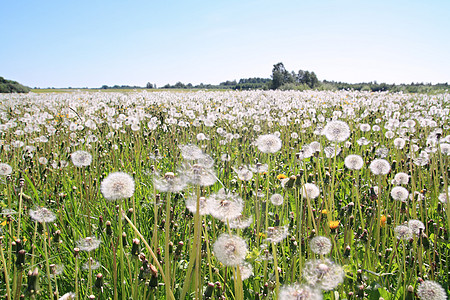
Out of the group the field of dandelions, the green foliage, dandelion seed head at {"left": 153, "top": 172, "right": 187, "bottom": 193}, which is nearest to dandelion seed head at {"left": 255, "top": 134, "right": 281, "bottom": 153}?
the field of dandelions

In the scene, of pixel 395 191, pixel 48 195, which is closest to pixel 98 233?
pixel 48 195

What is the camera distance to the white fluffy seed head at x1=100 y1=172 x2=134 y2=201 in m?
1.28

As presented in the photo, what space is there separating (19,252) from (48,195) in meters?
2.21

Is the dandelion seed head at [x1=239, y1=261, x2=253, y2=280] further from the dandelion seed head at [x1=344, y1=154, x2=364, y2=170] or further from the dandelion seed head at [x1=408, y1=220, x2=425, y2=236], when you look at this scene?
the dandelion seed head at [x1=344, y1=154, x2=364, y2=170]

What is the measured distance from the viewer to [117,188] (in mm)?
1323

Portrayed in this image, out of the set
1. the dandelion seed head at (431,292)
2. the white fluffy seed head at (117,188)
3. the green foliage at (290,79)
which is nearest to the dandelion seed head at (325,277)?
the dandelion seed head at (431,292)

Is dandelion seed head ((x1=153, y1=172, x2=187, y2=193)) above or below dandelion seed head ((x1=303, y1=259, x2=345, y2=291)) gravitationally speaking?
above

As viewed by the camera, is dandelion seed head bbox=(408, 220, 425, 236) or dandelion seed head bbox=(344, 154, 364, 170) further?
dandelion seed head bbox=(344, 154, 364, 170)

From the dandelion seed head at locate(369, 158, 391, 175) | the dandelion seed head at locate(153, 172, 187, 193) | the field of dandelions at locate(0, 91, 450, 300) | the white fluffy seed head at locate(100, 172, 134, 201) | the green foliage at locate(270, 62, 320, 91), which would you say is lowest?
the field of dandelions at locate(0, 91, 450, 300)

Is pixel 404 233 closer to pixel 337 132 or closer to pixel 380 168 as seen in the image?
pixel 380 168

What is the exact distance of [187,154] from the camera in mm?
1780

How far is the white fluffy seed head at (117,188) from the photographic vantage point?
1280 mm

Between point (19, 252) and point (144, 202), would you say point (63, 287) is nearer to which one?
point (19, 252)

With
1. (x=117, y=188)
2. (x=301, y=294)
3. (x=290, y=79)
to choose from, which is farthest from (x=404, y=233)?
(x=290, y=79)
